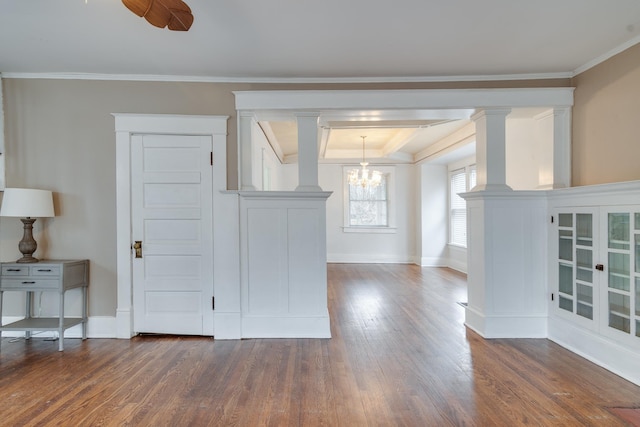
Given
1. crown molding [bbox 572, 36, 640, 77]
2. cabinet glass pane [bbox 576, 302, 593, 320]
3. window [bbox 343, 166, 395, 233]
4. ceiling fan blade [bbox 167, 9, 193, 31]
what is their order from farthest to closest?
1. window [bbox 343, 166, 395, 233]
2. cabinet glass pane [bbox 576, 302, 593, 320]
3. crown molding [bbox 572, 36, 640, 77]
4. ceiling fan blade [bbox 167, 9, 193, 31]

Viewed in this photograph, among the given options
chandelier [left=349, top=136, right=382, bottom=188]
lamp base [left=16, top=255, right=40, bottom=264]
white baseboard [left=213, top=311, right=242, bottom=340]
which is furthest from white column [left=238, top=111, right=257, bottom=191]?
chandelier [left=349, top=136, right=382, bottom=188]

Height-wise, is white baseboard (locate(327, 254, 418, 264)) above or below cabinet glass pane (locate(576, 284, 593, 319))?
below

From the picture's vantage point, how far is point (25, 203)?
282 centimetres

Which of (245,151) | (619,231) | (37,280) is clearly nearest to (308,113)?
(245,151)

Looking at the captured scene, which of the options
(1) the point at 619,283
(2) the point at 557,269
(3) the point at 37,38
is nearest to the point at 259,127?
(3) the point at 37,38

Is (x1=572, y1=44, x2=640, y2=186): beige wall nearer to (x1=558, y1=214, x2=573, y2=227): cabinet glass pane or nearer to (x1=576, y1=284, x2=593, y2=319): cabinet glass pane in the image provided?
(x1=558, y1=214, x2=573, y2=227): cabinet glass pane

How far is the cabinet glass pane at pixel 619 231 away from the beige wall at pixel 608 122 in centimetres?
35

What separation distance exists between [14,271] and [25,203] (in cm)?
61

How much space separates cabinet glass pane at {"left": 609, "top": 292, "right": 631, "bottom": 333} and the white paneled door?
11.2ft

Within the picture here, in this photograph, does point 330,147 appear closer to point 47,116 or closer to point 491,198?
point 491,198

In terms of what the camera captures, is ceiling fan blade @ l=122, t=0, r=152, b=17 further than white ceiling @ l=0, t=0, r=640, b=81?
No

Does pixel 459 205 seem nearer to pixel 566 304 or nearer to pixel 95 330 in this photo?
pixel 566 304

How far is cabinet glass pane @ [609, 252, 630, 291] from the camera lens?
2414 mm

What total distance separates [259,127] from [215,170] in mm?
1674
